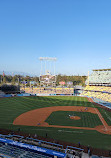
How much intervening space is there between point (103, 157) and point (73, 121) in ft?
44.7

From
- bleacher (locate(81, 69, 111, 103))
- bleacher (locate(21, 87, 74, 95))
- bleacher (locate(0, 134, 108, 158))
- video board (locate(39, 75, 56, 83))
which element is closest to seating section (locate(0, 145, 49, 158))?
bleacher (locate(0, 134, 108, 158))

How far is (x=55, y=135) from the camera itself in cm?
1891

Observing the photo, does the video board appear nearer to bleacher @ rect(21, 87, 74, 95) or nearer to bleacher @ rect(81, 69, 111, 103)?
bleacher @ rect(21, 87, 74, 95)

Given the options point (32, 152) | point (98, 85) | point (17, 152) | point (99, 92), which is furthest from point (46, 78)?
point (17, 152)

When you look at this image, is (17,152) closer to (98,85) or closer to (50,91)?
(50,91)

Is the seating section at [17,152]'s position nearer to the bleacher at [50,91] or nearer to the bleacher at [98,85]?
the bleacher at [98,85]

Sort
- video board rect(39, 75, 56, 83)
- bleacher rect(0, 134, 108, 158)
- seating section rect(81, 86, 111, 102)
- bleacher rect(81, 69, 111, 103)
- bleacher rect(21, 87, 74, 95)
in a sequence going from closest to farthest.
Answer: bleacher rect(0, 134, 108, 158)
seating section rect(81, 86, 111, 102)
bleacher rect(81, 69, 111, 103)
video board rect(39, 75, 56, 83)
bleacher rect(21, 87, 74, 95)

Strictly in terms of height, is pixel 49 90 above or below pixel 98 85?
below

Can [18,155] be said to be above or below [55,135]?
above

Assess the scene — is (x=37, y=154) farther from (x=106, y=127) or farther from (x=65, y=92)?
(x=65, y=92)

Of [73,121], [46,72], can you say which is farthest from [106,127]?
[46,72]

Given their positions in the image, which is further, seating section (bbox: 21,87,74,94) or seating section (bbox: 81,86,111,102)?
seating section (bbox: 21,87,74,94)

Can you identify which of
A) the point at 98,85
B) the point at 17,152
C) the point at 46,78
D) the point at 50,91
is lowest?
the point at 17,152

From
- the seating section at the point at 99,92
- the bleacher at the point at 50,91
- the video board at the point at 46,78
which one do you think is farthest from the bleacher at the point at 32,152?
the bleacher at the point at 50,91
